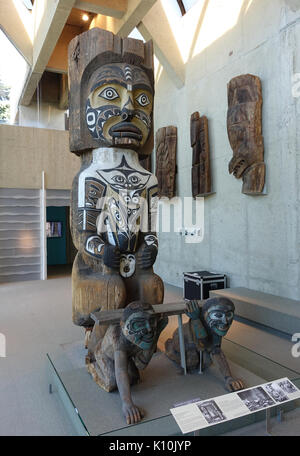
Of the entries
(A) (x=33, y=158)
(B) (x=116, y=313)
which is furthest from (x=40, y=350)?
(A) (x=33, y=158)

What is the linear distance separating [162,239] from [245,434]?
16.7 feet

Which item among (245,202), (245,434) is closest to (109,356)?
(245,434)

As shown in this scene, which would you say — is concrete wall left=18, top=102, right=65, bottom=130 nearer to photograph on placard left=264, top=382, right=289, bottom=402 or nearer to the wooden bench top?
the wooden bench top

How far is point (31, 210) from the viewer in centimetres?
717

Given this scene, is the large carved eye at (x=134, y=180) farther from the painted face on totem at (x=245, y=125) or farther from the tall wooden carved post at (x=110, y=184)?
the painted face on totem at (x=245, y=125)

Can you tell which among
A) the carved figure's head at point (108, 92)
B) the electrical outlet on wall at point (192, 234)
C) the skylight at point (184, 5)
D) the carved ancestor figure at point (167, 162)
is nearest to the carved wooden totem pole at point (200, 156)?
the electrical outlet on wall at point (192, 234)

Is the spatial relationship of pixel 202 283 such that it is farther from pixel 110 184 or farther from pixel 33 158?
pixel 33 158

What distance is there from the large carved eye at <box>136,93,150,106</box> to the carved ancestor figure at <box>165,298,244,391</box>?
168 cm

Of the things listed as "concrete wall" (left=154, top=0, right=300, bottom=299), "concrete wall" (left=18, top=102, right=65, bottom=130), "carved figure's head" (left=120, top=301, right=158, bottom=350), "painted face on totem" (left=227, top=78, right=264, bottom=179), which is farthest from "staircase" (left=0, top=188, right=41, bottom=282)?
"carved figure's head" (left=120, top=301, right=158, bottom=350)

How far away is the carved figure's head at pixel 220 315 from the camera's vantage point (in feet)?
7.14

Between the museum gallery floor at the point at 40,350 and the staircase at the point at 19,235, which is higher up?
the staircase at the point at 19,235

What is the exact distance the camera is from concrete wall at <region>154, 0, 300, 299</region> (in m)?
4.07

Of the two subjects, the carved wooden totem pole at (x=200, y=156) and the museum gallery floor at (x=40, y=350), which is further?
the carved wooden totem pole at (x=200, y=156)

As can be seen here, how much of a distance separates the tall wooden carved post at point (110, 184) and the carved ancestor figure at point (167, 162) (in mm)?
3404
